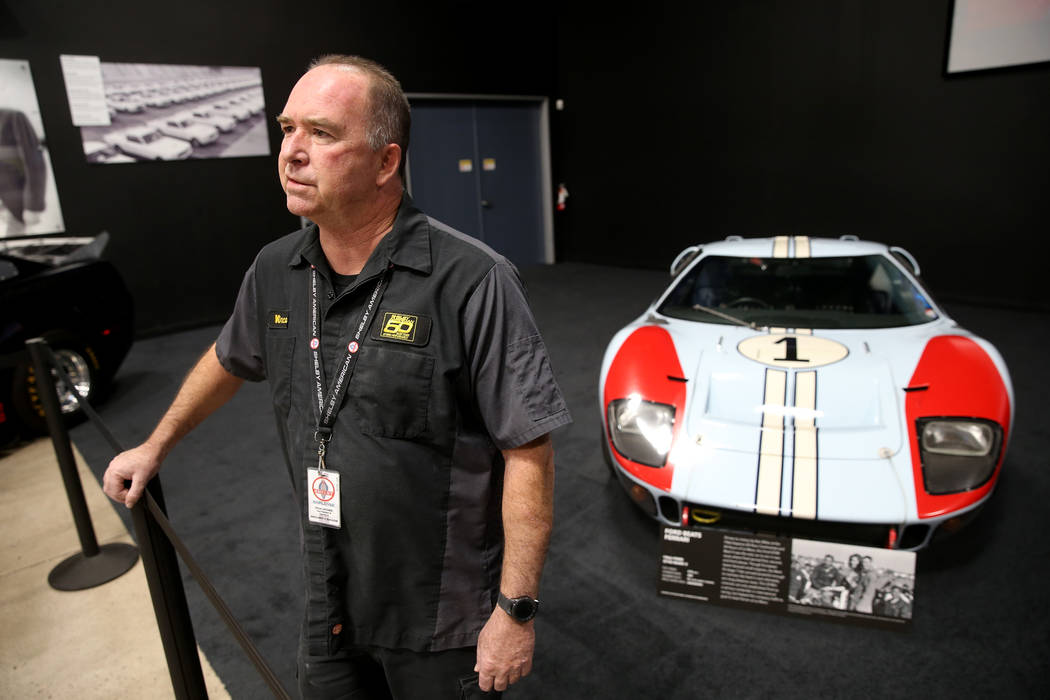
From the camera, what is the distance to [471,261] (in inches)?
44.2

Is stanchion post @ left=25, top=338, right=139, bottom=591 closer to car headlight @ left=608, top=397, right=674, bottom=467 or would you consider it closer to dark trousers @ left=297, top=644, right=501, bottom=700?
dark trousers @ left=297, top=644, right=501, bottom=700

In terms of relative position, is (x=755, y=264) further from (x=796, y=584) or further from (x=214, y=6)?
(x=214, y=6)

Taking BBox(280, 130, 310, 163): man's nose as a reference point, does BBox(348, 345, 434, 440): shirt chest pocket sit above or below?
below

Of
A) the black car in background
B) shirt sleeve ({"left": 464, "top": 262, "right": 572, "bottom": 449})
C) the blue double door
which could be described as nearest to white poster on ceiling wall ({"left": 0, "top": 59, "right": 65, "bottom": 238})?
the black car in background

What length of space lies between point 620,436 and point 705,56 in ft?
23.3

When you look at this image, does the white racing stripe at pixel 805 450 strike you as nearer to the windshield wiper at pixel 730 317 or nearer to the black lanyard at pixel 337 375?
the windshield wiper at pixel 730 317

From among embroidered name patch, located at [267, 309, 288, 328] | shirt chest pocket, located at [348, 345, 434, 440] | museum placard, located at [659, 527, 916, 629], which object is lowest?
museum placard, located at [659, 527, 916, 629]

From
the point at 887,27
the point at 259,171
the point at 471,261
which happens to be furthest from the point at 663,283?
the point at 471,261

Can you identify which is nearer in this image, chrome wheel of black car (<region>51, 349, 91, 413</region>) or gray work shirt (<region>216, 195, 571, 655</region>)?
gray work shirt (<region>216, 195, 571, 655</region>)

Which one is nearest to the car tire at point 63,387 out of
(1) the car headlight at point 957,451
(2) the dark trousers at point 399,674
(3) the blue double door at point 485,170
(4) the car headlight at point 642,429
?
(4) the car headlight at point 642,429

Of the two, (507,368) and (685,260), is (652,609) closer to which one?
(507,368)

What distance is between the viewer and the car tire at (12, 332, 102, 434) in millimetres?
3885

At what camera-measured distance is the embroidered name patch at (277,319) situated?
1256 millimetres

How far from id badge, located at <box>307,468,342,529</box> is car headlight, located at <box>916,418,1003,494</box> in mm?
1824
